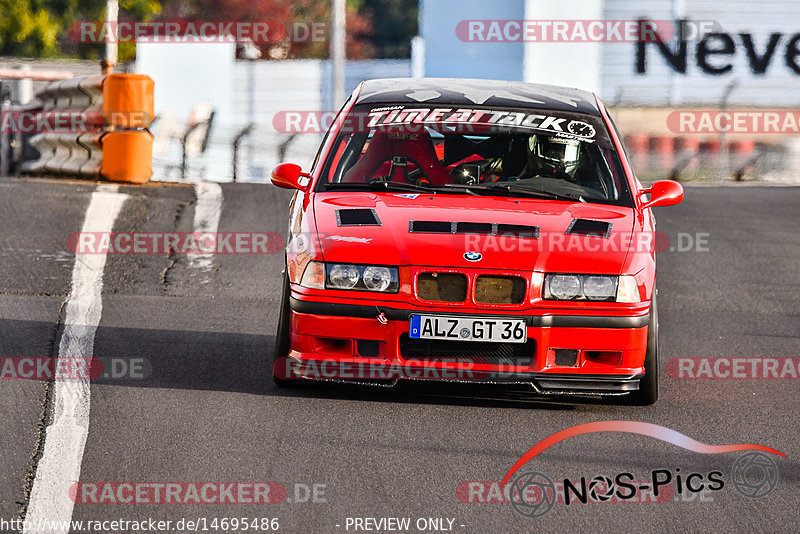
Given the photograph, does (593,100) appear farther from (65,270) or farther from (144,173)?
(144,173)

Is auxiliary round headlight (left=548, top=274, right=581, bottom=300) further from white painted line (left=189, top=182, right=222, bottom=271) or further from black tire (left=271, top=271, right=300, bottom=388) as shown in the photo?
white painted line (left=189, top=182, right=222, bottom=271)

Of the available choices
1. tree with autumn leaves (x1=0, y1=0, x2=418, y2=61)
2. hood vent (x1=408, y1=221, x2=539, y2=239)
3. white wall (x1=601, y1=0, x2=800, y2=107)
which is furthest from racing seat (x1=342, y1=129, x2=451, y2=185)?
tree with autumn leaves (x1=0, y1=0, x2=418, y2=61)

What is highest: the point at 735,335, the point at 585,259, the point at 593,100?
the point at 593,100

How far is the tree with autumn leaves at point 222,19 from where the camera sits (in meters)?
49.2

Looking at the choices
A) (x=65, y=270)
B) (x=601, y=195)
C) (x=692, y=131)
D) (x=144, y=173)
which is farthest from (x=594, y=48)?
(x=601, y=195)

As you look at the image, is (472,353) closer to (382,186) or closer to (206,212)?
(382,186)

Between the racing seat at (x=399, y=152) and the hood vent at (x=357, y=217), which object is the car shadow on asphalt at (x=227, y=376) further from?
the racing seat at (x=399, y=152)

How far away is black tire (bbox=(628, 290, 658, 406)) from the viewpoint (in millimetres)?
6629

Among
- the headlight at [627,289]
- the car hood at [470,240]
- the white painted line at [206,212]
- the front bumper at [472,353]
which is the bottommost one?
the white painted line at [206,212]

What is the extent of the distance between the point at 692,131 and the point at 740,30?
26.8 ft

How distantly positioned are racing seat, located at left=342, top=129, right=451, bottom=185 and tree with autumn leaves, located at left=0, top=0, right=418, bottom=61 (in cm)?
4126

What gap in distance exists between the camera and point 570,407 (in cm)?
677

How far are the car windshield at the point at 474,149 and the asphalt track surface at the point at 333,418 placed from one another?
123 cm

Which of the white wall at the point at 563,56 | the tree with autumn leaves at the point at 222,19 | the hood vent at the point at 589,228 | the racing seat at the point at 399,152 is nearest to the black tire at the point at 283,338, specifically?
the racing seat at the point at 399,152
